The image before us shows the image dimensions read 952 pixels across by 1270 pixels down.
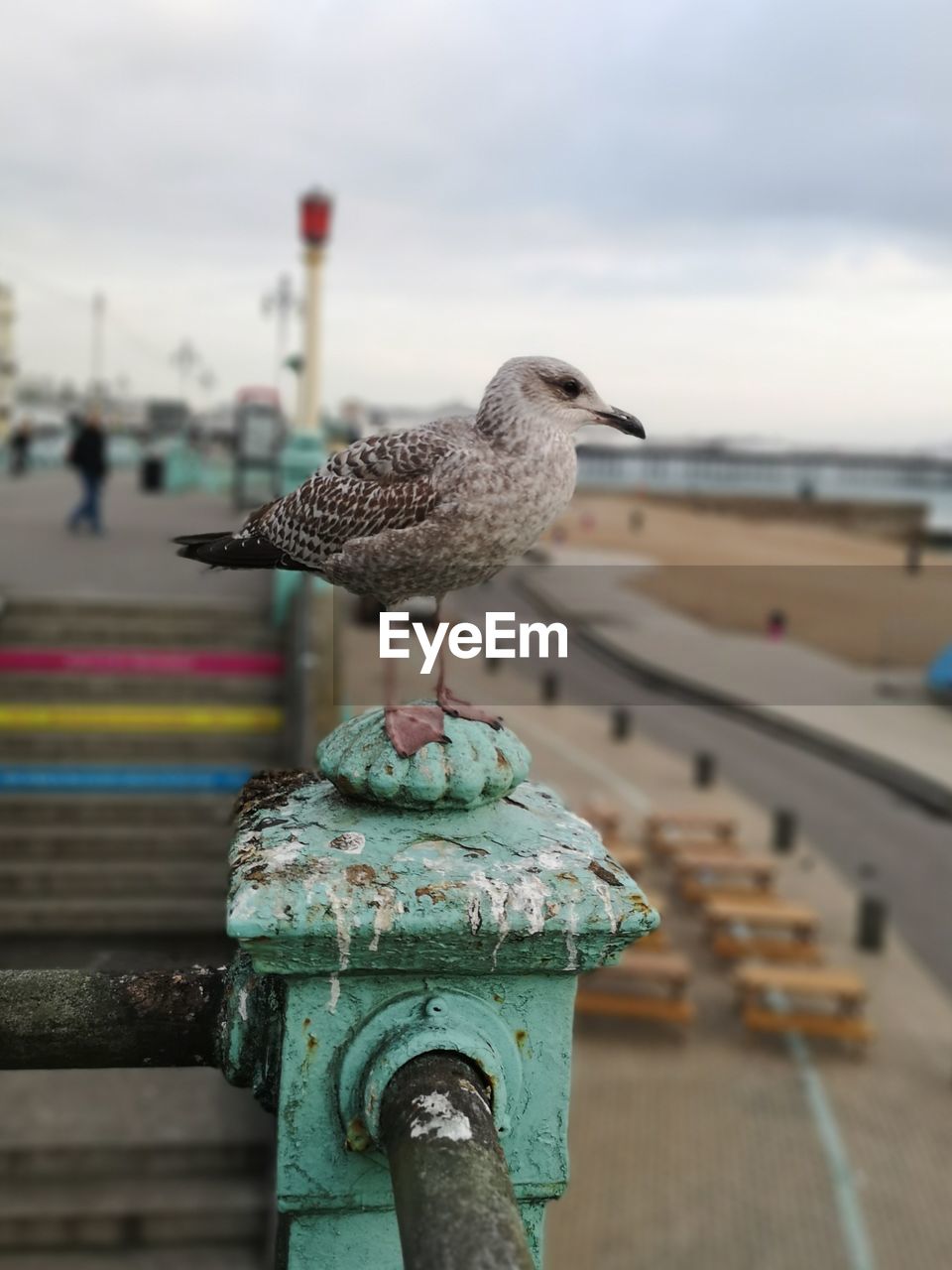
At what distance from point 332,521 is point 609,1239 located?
6.83 metres

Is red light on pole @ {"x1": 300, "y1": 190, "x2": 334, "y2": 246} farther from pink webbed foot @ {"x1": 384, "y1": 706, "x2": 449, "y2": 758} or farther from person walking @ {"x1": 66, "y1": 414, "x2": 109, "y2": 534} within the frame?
pink webbed foot @ {"x1": 384, "y1": 706, "x2": 449, "y2": 758}

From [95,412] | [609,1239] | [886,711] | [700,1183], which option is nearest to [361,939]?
[609,1239]

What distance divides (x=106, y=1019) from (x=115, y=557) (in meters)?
13.1

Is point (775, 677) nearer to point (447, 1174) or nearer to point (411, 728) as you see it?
point (411, 728)

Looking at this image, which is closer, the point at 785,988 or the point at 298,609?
the point at 298,609

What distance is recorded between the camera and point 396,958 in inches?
53.0

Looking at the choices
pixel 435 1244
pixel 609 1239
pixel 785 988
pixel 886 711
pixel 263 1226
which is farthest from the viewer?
pixel 886 711

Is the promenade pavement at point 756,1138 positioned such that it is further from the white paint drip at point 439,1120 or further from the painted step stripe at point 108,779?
the white paint drip at point 439,1120

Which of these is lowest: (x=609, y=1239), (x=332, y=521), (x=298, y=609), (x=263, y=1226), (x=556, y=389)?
(x=609, y=1239)

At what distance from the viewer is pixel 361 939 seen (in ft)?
4.33

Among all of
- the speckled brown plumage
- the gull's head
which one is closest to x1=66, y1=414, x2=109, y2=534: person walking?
the speckled brown plumage

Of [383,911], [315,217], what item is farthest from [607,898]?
[315,217]

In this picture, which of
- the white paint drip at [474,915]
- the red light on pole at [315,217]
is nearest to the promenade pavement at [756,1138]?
the white paint drip at [474,915]

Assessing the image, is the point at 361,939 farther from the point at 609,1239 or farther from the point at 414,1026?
the point at 609,1239
